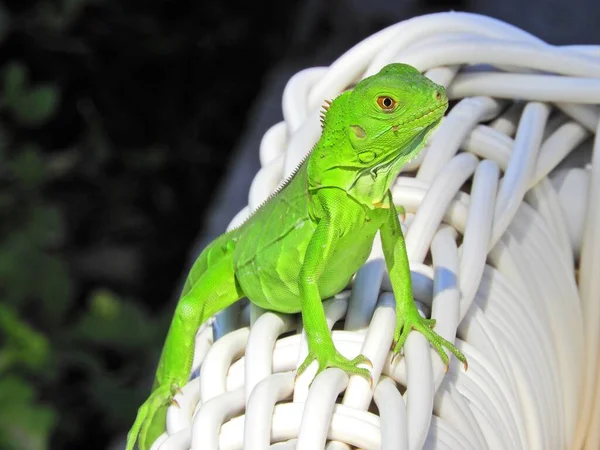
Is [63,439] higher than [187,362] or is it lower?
higher

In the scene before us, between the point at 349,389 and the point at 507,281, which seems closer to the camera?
the point at 349,389

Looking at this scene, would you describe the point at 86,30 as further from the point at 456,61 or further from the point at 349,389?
the point at 349,389

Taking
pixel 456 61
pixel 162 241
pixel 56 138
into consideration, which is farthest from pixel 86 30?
pixel 456 61

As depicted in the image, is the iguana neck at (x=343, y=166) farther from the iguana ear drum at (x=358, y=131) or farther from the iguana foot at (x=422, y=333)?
the iguana foot at (x=422, y=333)

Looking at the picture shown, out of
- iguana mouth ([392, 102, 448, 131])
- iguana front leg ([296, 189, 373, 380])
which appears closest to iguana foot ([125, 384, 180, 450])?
iguana front leg ([296, 189, 373, 380])

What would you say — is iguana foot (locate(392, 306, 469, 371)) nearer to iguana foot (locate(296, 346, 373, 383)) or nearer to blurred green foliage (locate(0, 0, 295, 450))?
iguana foot (locate(296, 346, 373, 383))

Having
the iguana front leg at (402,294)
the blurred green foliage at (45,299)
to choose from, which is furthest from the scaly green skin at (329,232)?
the blurred green foliage at (45,299)

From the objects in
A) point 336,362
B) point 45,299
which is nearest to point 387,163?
point 336,362
